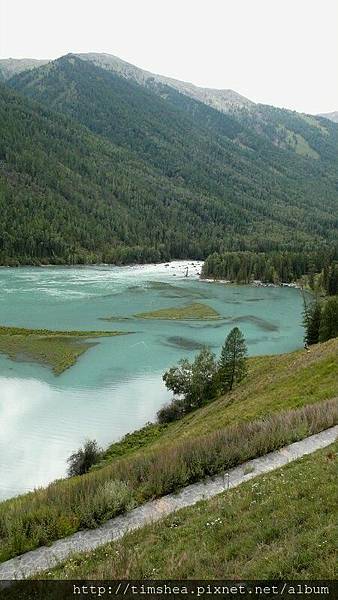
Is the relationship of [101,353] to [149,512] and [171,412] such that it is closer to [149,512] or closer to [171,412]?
[171,412]

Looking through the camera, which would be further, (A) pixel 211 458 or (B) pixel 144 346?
(B) pixel 144 346

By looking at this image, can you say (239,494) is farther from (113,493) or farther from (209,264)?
(209,264)

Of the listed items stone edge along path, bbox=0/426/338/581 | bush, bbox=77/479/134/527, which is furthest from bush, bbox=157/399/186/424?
bush, bbox=77/479/134/527

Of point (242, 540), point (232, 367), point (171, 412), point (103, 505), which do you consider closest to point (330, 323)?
point (232, 367)

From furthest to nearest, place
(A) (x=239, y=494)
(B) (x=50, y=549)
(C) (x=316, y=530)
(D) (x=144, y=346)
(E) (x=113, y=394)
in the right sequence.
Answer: (D) (x=144, y=346)
(E) (x=113, y=394)
(A) (x=239, y=494)
(B) (x=50, y=549)
(C) (x=316, y=530)

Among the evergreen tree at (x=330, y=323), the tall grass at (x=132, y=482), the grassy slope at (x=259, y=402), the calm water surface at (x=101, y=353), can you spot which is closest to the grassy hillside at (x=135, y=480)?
the tall grass at (x=132, y=482)

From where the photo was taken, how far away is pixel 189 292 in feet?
495

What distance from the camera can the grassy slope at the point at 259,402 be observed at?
28.6 metres

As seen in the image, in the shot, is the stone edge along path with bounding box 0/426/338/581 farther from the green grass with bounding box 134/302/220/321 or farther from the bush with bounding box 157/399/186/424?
the green grass with bounding box 134/302/220/321

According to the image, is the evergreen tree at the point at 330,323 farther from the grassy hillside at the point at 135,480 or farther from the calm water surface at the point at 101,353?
the grassy hillside at the point at 135,480

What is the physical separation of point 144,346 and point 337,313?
104ft

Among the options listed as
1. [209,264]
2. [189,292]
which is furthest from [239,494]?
[209,264]

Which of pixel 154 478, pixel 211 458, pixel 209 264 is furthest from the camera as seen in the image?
pixel 209 264

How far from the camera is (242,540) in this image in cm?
1111
